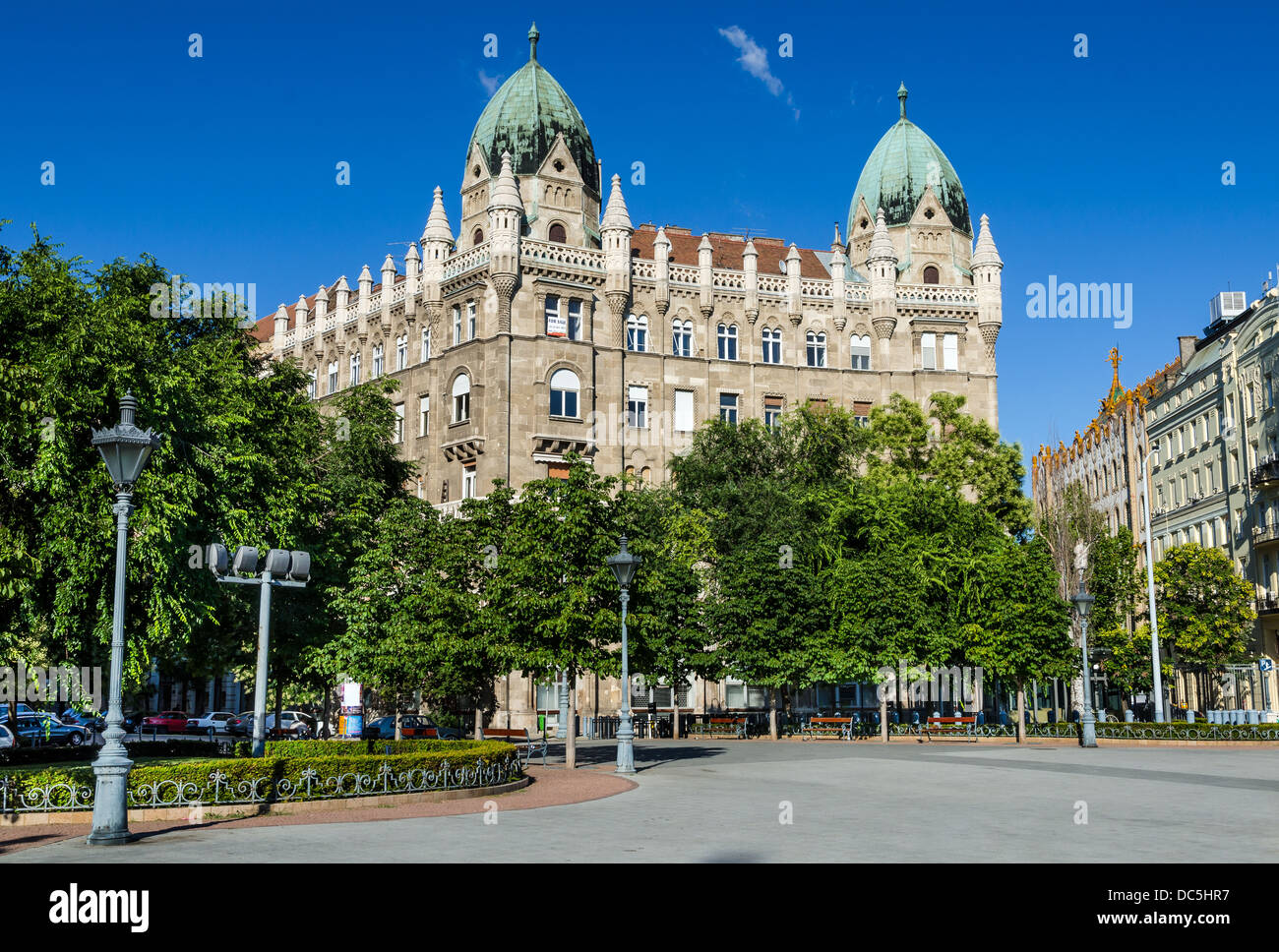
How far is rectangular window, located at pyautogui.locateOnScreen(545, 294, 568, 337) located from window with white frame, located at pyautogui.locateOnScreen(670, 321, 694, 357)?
6599 mm

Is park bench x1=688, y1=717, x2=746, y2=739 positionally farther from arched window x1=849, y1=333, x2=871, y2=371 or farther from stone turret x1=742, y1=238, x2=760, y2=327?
arched window x1=849, y1=333, x2=871, y2=371

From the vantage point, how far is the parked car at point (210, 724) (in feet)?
182

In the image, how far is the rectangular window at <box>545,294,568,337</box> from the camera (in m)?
61.2

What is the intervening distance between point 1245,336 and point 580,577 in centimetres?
4735

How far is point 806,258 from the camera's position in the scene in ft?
245

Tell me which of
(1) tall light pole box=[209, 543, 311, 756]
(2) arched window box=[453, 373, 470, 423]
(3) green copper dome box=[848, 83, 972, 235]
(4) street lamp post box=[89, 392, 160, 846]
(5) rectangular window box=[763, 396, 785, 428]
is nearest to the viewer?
(4) street lamp post box=[89, 392, 160, 846]

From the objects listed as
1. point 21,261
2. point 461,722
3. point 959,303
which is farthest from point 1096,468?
point 21,261

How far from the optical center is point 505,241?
59.6 m

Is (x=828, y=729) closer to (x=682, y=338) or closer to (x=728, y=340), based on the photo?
(x=682, y=338)

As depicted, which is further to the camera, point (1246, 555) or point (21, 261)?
point (1246, 555)

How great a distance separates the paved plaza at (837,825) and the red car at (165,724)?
123 feet

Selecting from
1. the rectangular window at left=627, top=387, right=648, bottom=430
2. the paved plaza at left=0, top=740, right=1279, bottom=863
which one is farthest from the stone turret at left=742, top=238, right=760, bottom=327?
the paved plaza at left=0, top=740, right=1279, bottom=863

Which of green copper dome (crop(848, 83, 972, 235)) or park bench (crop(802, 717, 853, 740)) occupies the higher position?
green copper dome (crop(848, 83, 972, 235))
